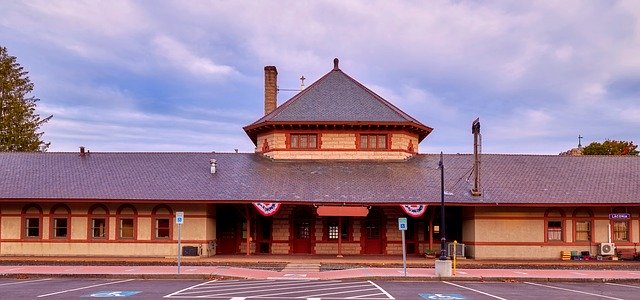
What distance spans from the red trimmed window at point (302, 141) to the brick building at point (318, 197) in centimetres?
11

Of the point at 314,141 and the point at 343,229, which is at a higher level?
the point at 314,141

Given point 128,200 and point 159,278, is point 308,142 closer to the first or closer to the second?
point 128,200

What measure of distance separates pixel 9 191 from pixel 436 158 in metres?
20.4

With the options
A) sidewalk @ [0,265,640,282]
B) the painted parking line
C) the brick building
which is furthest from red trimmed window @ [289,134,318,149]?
the painted parking line

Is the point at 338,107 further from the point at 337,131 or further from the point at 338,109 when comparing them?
the point at 337,131

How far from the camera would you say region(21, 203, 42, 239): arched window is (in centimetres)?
3017

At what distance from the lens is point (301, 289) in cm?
1925

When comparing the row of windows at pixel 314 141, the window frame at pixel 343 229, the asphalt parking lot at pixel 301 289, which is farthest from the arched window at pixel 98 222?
the window frame at pixel 343 229

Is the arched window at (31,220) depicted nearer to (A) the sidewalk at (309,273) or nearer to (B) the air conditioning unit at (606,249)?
(A) the sidewalk at (309,273)

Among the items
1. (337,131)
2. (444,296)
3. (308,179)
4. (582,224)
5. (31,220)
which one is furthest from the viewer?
(337,131)

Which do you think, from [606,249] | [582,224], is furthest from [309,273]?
[606,249]

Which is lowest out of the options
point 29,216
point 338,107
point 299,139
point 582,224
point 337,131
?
point 582,224

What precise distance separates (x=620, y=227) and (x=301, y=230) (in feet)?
47.2

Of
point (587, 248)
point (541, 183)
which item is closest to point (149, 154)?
point (541, 183)
